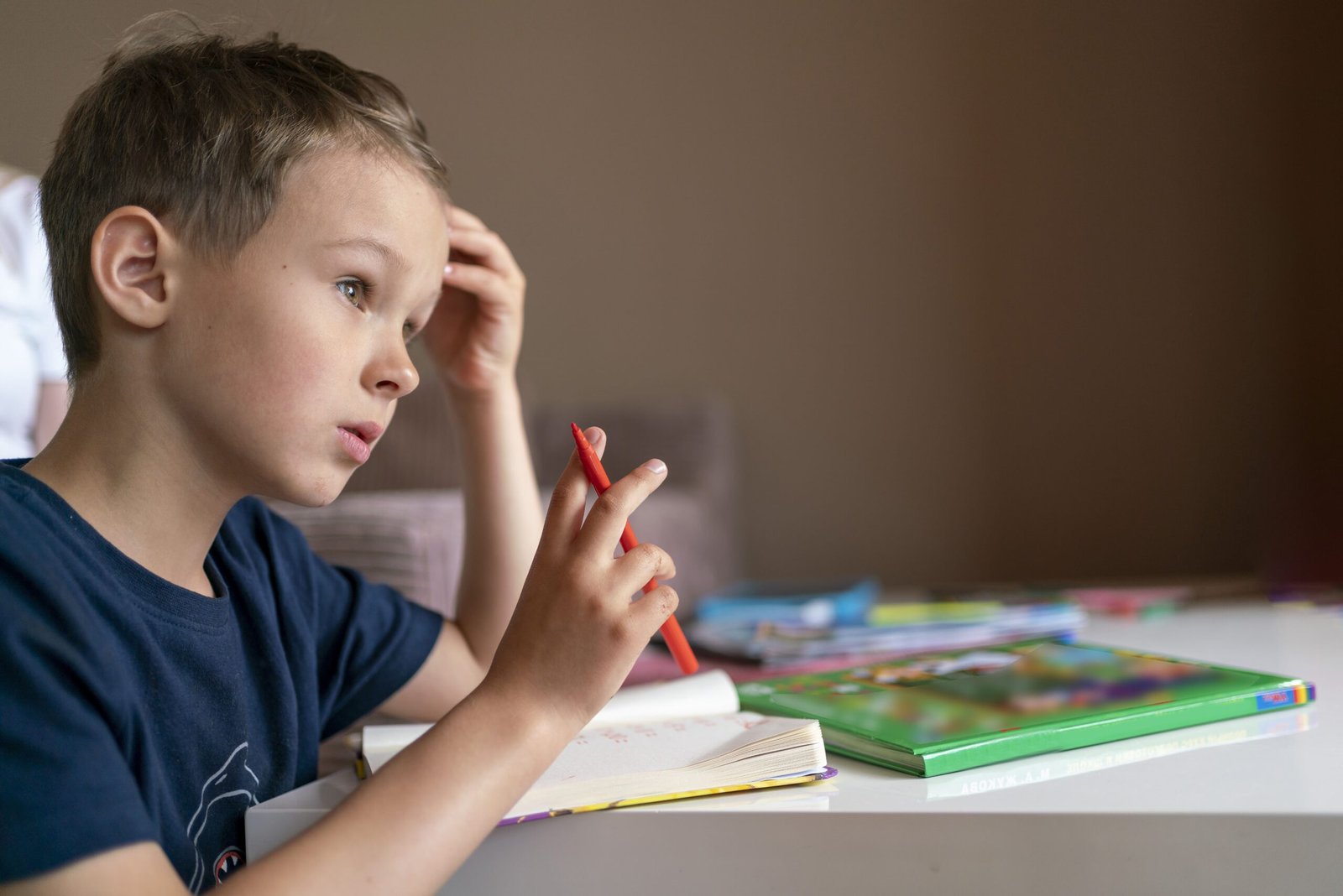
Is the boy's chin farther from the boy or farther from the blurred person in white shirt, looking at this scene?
the blurred person in white shirt

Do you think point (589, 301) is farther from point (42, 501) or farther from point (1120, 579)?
point (42, 501)

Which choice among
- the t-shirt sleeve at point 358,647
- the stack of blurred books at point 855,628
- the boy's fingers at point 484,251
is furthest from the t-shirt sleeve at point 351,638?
the stack of blurred books at point 855,628

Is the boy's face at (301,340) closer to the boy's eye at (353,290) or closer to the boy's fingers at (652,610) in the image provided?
the boy's eye at (353,290)

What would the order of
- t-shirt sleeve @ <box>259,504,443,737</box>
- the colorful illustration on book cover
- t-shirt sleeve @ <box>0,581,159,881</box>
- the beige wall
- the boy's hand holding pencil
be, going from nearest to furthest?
t-shirt sleeve @ <box>0,581,159,881</box> < the boy's hand holding pencil < the colorful illustration on book cover < t-shirt sleeve @ <box>259,504,443,737</box> < the beige wall

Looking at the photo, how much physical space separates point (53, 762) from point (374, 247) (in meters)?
0.29

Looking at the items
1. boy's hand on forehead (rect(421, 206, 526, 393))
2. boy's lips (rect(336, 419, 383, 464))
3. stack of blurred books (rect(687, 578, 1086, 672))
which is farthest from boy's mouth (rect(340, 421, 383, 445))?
stack of blurred books (rect(687, 578, 1086, 672))

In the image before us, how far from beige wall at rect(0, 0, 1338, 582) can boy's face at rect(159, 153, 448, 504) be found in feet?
5.59

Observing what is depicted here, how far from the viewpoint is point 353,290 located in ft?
2.02

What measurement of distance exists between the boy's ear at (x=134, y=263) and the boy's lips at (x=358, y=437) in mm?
104

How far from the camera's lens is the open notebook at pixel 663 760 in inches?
21.1

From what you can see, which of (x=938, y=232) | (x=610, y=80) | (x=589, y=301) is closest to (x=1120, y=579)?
(x=938, y=232)

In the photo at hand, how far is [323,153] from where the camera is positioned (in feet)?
2.06

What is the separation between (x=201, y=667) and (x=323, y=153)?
0.28 metres

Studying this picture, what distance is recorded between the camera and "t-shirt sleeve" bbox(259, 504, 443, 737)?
78 cm
